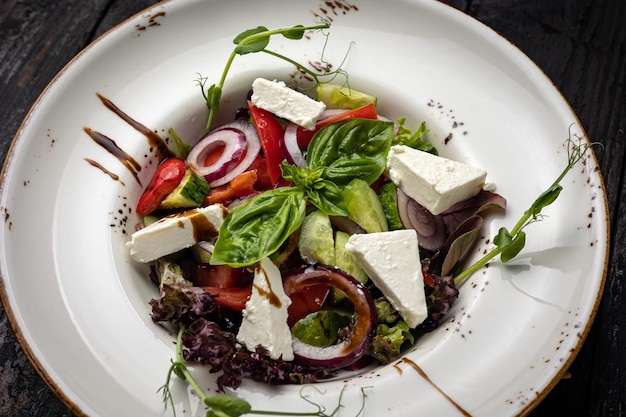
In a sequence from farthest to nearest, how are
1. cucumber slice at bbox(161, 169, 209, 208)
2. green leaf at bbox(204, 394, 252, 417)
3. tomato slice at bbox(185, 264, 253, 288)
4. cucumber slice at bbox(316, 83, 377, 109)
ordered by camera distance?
cucumber slice at bbox(316, 83, 377, 109) → cucumber slice at bbox(161, 169, 209, 208) → tomato slice at bbox(185, 264, 253, 288) → green leaf at bbox(204, 394, 252, 417)

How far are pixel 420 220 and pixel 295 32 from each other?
0.91 meters

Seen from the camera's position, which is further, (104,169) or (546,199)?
(104,169)

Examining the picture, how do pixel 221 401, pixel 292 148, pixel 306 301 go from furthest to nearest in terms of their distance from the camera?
1. pixel 292 148
2. pixel 306 301
3. pixel 221 401

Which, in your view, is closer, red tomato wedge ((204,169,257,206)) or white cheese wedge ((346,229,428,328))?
white cheese wedge ((346,229,428,328))

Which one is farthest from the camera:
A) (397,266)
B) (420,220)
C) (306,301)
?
(420,220)

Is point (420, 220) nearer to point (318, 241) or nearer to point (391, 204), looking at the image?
point (391, 204)

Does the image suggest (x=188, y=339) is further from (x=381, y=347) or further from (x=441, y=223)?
(x=441, y=223)

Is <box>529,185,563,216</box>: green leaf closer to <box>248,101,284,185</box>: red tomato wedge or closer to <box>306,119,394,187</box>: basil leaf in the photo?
<box>306,119,394,187</box>: basil leaf

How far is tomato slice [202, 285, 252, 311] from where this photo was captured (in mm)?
2527

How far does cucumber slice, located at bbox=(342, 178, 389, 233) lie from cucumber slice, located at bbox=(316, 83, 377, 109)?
42cm

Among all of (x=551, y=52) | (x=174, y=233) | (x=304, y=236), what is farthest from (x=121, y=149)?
(x=551, y=52)

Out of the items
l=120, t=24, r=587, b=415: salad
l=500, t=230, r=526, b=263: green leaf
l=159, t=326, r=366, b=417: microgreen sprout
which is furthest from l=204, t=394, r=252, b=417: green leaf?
l=500, t=230, r=526, b=263: green leaf

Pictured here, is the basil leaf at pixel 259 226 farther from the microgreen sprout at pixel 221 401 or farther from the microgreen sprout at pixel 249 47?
the microgreen sprout at pixel 249 47

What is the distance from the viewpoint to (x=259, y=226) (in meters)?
2.49
